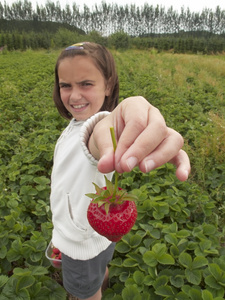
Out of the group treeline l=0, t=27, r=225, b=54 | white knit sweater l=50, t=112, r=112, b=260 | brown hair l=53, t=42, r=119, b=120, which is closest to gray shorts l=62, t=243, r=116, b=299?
white knit sweater l=50, t=112, r=112, b=260

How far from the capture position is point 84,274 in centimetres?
149

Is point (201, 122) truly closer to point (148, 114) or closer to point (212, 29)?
point (148, 114)

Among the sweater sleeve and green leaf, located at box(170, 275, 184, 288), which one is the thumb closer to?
the sweater sleeve

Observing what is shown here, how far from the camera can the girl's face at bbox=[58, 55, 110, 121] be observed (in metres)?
1.47

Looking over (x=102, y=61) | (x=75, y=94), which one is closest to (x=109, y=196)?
(x=75, y=94)

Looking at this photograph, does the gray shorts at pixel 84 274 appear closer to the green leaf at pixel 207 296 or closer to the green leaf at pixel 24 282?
the green leaf at pixel 24 282

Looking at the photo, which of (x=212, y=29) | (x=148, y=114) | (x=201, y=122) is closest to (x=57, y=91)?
(x=148, y=114)

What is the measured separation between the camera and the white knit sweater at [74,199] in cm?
124

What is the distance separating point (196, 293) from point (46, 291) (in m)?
1.06

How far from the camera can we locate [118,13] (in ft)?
225

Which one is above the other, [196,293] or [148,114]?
[148,114]

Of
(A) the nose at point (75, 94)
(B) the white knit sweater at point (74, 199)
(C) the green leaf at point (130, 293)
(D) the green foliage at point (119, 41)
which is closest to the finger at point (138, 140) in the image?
(B) the white knit sweater at point (74, 199)

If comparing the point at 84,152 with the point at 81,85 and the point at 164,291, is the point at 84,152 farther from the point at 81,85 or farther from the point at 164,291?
the point at 164,291

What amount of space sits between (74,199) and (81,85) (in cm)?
70
